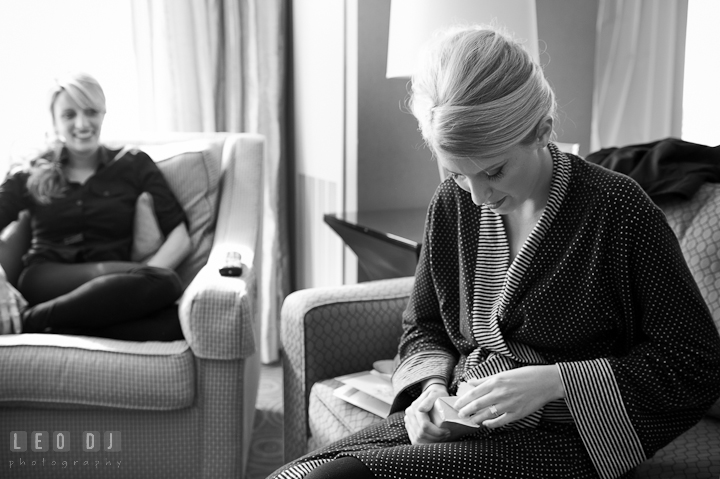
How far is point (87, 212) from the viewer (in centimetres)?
208

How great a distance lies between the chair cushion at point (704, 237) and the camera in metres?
1.29

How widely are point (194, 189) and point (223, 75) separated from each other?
2.34ft

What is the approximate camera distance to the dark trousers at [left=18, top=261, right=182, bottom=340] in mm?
1775

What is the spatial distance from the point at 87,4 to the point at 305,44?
0.79m

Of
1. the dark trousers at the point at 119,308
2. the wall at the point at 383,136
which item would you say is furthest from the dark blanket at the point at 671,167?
the dark trousers at the point at 119,308

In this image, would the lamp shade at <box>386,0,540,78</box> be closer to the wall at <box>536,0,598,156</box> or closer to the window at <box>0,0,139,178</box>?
the wall at <box>536,0,598,156</box>

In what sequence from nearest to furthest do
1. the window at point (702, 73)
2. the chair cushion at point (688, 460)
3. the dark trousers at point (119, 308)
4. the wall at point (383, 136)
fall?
the chair cushion at point (688, 460) → the window at point (702, 73) → the dark trousers at point (119, 308) → the wall at point (383, 136)

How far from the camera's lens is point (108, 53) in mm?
2605

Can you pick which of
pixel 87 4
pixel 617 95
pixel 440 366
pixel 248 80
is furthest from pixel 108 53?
pixel 440 366

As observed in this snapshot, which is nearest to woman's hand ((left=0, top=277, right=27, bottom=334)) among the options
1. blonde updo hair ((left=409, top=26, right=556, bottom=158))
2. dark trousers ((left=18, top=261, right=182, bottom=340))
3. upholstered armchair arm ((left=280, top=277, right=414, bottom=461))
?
dark trousers ((left=18, top=261, right=182, bottom=340))

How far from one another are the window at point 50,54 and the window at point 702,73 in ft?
5.89

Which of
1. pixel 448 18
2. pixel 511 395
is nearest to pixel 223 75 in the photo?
pixel 448 18

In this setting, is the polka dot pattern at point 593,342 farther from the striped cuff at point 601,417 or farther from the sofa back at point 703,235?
the sofa back at point 703,235

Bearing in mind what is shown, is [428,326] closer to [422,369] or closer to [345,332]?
[422,369]
